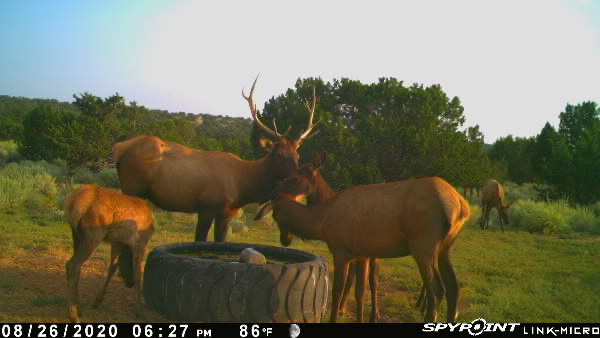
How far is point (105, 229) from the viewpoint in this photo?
5570 mm

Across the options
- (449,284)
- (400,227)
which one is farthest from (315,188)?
(449,284)

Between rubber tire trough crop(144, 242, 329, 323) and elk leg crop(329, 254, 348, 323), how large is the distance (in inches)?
12.0

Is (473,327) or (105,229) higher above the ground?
(105,229)

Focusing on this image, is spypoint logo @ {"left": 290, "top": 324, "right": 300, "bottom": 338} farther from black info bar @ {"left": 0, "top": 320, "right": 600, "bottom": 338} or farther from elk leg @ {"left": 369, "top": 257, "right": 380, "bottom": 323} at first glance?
elk leg @ {"left": 369, "top": 257, "right": 380, "bottom": 323}

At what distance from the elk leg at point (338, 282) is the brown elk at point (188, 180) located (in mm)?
1924

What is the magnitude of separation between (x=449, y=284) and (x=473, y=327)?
0.55 metres

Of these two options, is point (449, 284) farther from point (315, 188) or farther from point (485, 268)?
point (485, 268)

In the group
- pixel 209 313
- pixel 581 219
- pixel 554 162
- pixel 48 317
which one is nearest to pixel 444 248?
pixel 209 313

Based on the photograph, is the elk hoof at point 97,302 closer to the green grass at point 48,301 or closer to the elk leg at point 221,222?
the green grass at point 48,301

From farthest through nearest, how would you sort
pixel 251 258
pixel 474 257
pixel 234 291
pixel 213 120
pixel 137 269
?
pixel 213 120 < pixel 474 257 < pixel 137 269 < pixel 251 258 < pixel 234 291

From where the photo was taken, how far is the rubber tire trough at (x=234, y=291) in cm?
501

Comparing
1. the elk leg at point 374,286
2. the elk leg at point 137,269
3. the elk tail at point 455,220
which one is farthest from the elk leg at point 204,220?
the elk tail at point 455,220

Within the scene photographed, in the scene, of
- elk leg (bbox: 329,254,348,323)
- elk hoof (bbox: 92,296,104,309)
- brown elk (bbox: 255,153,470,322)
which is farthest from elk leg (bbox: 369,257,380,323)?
elk hoof (bbox: 92,296,104,309)

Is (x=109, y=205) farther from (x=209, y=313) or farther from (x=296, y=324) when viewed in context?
(x=296, y=324)
